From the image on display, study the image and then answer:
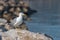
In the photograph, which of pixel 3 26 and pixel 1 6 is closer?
pixel 3 26

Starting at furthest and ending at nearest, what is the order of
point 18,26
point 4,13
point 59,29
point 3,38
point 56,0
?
point 56,0
point 4,13
point 59,29
point 18,26
point 3,38

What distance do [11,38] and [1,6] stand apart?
935cm

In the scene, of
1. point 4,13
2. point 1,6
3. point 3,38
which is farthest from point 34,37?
point 1,6

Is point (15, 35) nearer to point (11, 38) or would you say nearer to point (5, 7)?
point (11, 38)

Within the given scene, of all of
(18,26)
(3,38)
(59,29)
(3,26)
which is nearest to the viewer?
(3,38)

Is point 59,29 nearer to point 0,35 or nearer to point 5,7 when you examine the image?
point 0,35

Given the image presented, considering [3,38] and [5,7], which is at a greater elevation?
[3,38]

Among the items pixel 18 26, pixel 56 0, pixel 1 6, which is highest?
pixel 18 26

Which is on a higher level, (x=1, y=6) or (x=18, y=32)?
(x=18, y=32)

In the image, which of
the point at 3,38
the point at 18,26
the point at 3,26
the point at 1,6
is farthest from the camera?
the point at 1,6

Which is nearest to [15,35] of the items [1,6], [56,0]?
[1,6]

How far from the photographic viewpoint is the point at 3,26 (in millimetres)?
9438

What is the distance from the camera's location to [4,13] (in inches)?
585

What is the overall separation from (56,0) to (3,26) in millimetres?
16851
